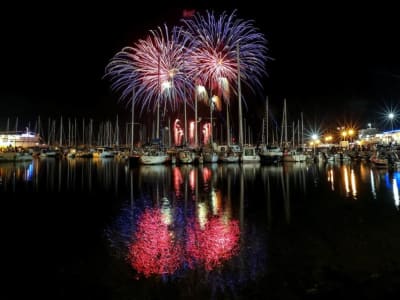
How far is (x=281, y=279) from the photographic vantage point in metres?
5.75

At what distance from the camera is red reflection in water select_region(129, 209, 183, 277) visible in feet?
21.0

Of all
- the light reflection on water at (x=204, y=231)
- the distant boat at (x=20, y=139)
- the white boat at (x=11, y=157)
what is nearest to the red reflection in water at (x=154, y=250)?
the light reflection on water at (x=204, y=231)

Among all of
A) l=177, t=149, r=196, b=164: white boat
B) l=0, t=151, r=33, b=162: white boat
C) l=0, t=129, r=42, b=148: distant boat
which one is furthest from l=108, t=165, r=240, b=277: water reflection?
l=0, t=129, r=42, b=148: distant boat

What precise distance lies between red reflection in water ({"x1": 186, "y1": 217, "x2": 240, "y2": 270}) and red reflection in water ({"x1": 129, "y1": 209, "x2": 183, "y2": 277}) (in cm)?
42

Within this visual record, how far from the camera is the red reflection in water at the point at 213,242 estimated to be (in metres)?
6.84

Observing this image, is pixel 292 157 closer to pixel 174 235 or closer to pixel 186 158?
pixel 186 158

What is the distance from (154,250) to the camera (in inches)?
296

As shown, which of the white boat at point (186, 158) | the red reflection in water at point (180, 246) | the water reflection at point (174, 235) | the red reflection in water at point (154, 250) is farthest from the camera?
the white boat at point (186, 158)

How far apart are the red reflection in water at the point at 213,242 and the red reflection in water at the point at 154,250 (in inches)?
16.5

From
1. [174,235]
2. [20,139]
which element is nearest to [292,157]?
[174,235]

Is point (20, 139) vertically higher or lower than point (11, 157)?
higher

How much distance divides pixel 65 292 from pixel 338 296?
4.97m

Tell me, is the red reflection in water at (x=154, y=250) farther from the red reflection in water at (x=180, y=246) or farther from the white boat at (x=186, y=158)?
the white boat at (x=186, y=158)

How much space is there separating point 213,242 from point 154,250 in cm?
167
